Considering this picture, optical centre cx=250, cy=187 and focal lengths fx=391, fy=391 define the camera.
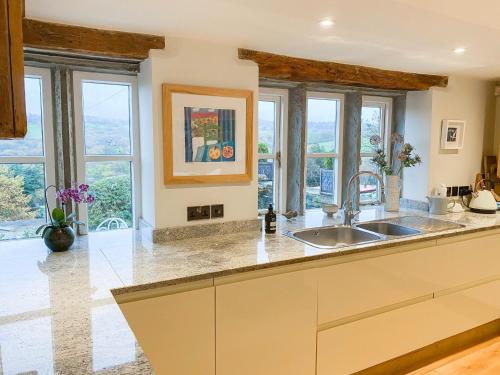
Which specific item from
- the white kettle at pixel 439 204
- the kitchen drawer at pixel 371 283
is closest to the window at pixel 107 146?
the kitchen drawer at pixel 371 283

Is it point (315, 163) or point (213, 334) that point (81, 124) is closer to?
point (213, 334)

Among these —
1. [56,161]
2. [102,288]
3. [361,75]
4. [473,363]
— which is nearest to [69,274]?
[102,288]

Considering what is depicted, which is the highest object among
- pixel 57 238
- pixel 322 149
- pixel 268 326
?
pixel 322 149

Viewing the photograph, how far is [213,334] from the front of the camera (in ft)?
5.95

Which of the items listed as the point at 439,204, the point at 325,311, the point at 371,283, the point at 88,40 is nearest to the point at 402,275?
the point at 371,283

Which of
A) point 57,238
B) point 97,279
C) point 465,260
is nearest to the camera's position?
point 97,279

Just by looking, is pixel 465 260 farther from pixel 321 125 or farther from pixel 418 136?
pixel 321 125

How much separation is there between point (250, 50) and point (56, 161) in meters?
1.34

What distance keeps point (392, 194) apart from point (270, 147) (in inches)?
44.1

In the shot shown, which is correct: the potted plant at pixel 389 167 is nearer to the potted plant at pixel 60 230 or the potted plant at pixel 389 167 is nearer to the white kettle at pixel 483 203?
the white kettle at pixel 483 203

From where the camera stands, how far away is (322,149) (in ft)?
10.9

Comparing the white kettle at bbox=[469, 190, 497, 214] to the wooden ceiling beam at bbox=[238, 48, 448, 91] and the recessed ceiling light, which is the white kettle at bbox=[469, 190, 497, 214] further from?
the recessed ceiling light

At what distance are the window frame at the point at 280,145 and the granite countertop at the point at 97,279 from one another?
30 cm

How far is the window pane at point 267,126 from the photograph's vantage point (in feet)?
9.79
